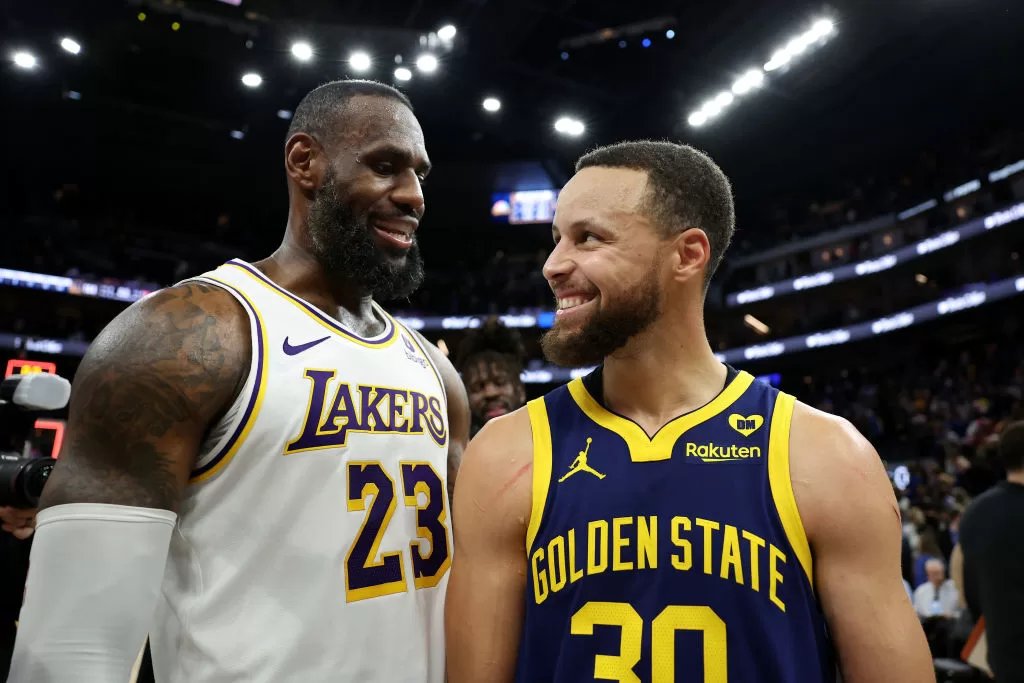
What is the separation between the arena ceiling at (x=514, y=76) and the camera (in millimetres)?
16297

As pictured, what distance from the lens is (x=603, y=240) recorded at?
5.79 feet

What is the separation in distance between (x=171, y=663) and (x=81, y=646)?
265 mm

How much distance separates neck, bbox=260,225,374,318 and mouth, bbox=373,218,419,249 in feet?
0.56

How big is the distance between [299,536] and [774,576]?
40.8 inches

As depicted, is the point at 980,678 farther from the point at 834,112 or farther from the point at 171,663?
the point at 834,112

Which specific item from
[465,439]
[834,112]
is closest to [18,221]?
[834,112]

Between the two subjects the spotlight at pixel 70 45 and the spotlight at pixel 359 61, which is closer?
the spotlight at pixel 70 45

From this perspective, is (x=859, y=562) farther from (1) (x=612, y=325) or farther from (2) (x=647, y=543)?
(1) (x=612, y=325)

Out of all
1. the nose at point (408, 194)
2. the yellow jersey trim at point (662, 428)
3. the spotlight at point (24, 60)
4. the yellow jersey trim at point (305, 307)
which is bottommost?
the yellow jersey trim at point (662, 428)

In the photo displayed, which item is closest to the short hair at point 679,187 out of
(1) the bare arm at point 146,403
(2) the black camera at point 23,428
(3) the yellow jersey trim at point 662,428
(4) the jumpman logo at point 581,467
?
(3) the yellow jersey trim at point 662,428

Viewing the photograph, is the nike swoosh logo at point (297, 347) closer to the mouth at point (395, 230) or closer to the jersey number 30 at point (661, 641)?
the mouth at point (395, 230)

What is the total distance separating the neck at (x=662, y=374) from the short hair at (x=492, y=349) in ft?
7.37

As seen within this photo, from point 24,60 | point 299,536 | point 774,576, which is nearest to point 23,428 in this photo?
point 299,536

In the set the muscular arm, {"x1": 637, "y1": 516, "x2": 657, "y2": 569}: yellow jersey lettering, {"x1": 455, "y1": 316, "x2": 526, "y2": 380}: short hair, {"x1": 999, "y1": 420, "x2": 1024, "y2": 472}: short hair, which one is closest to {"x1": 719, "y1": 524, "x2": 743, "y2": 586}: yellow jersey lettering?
{"x1": 637, "y1": 516, "x2": 657, "y2": 569}: yellow jersey lettering
